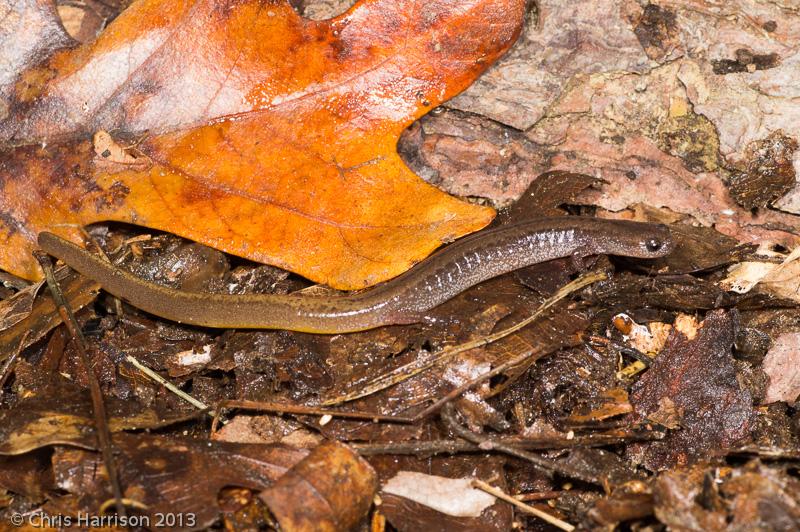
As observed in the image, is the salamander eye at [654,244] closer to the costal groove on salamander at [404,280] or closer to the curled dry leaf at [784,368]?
the costal groove on salamander at [404,280]

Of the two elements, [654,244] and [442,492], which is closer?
[442,492]

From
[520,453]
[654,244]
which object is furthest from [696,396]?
[520,453]

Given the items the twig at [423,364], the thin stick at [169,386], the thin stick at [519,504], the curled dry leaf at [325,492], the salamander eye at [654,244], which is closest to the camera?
the curled dry leaf at [325,492]

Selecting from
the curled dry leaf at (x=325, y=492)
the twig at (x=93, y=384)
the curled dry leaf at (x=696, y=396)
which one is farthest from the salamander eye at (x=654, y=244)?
the twig at (x=93, y=384)

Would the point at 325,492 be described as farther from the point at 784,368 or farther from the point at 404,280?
the point at 784,368

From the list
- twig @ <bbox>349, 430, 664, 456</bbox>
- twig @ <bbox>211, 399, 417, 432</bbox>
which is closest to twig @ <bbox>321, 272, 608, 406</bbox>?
twig @ <bbox>211, 399, 417, 432</bbox>

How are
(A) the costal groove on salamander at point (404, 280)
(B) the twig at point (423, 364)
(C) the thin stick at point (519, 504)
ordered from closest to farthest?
(C) the thin stick at point (519, 504) → (B) the twig at point (423, 364) → (A) the costal groove on salamander at point (404, 280)
